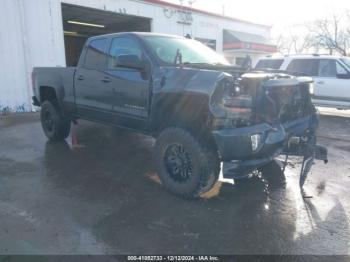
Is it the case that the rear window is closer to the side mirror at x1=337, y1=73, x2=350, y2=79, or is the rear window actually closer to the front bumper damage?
the side mirror at x1=337, y1=73, x2=350, y2=79

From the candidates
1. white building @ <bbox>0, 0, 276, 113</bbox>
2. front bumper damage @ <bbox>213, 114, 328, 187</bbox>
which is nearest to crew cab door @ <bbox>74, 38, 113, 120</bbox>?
front bumper damage @ <bbox>213, 114, 328, 187</bbox>

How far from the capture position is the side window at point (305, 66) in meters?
10.1

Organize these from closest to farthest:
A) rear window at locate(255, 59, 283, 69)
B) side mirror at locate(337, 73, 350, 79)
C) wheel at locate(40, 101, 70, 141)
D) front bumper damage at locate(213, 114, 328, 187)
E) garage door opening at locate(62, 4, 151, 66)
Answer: front bumper damage at locate(213, 114, 328, 187) < wheel at locate(40, 101, 70, 141) < side mirror at locate(337, 73, 350, 79) < rear window at locate(255, 59, 283, 69) < garage door opening at locate(62, 4, 151, 66)

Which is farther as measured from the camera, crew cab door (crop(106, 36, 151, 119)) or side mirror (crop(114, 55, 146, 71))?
crew cab door (crop(106, 36, 151, 119))

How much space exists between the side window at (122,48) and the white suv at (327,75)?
→ 640 cm

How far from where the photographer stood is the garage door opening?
14.6 metres

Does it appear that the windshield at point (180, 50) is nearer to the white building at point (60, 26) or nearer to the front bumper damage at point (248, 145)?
the front bumper damage at point (248, 145)

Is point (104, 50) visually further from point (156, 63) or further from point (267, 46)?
point (267, 46)

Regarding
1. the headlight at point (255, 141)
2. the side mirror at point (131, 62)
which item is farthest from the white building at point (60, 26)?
the headlight at point (255, 141)

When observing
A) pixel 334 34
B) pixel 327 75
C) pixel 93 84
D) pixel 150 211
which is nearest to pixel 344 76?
pixel 327 75

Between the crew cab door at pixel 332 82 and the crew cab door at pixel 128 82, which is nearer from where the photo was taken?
the crew cab door at pixel 128 82

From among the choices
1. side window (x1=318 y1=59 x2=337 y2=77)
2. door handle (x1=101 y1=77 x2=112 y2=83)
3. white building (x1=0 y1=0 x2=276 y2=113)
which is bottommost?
door handle (x1=101 y1=77 x2=112 y2=83)

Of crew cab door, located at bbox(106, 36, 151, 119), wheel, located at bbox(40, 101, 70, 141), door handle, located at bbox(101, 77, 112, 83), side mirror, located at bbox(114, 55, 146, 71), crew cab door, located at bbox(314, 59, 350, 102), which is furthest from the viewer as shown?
crew cab door, located at bbox(314, 59, 350, 102)

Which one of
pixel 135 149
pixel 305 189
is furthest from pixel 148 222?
pixel 135 149
